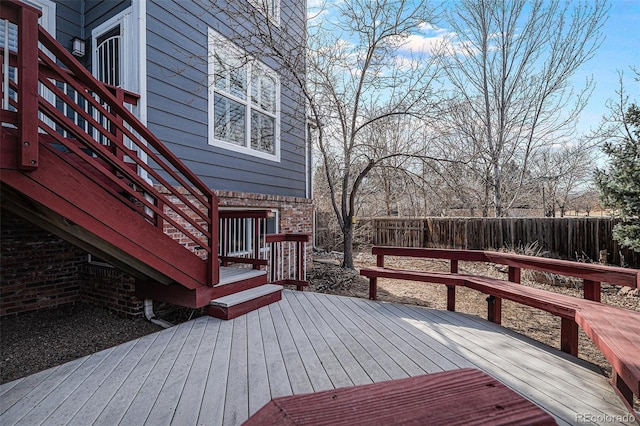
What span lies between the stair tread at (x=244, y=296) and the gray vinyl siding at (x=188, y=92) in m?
1.69

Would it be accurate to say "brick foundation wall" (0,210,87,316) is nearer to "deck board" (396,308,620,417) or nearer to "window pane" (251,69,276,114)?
"window pane" (251,69,276,114)

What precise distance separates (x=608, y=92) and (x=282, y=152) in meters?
8.22

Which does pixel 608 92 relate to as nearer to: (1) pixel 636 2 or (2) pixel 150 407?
(1) pixel 636 2

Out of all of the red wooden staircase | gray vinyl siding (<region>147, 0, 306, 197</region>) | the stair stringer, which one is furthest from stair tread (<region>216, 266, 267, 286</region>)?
gray vinyl siding (<region>147, 0, 306, 197</region>)

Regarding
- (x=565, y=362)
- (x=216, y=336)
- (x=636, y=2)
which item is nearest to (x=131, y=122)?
(x=216, y=336)

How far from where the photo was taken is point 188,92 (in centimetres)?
416

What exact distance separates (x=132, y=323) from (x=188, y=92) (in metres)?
3.01

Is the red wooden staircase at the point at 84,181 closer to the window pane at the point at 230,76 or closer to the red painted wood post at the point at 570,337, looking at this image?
the window pane at the point at 230,76

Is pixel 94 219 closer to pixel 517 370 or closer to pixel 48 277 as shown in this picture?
pixel 48 277

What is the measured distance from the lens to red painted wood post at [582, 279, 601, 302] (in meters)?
2.74

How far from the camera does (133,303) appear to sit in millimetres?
3510

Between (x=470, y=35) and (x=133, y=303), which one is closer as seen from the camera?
(x=133, y=303)

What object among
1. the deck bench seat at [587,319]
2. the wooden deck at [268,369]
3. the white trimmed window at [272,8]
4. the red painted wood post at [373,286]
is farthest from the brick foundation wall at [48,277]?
the white trimmed window at [272,8]

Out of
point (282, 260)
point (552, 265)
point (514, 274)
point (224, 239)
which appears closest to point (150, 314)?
point (224, 239)
